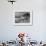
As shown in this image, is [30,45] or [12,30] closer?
[30,45]

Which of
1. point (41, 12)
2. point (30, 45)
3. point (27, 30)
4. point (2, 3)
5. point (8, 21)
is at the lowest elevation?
point (30, 45)

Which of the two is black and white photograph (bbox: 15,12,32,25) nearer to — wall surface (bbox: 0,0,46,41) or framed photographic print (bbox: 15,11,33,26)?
framed photographic print (bbox: 15,11,33,26)

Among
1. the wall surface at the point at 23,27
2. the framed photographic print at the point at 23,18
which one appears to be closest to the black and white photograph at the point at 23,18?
the framed photographic print at the point at 23,18

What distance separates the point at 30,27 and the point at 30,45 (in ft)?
2.18

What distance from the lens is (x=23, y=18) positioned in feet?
14.3

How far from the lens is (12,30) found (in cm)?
438

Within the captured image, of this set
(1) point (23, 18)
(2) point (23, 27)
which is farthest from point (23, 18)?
(2) point (23, 27)

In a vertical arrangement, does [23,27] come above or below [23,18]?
below

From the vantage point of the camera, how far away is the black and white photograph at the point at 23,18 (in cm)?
434

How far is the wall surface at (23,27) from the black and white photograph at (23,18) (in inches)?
5.0

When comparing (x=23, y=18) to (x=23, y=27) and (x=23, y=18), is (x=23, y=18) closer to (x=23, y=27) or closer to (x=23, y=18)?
(x=23, y=18)

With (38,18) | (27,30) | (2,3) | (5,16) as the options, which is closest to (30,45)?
(27,30)

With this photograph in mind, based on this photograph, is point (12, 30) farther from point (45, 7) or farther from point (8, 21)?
point (45, 7)

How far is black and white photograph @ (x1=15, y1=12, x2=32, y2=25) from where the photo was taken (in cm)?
434
